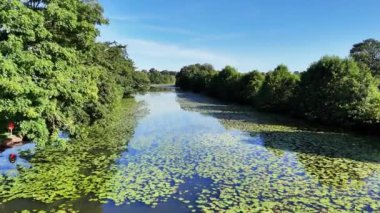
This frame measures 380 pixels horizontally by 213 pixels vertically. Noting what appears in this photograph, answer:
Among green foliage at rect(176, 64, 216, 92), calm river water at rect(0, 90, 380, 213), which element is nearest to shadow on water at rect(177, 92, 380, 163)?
calm river water at rect(0, 90, 380, 213)

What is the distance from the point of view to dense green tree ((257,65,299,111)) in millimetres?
45781

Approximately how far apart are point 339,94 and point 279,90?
1485 cm

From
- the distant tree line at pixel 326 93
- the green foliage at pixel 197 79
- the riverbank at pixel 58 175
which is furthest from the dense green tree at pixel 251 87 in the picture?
the riverbank at pixel 58 175

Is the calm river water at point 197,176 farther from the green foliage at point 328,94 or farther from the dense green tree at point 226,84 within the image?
the dense green tree at point 226,84

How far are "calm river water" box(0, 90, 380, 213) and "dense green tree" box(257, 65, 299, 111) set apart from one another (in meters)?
21.8

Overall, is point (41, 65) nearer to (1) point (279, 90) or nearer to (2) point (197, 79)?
(1) point (279, 90)

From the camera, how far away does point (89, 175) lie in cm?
1467

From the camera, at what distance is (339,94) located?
107 feet

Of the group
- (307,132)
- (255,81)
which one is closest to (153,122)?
(307,132)

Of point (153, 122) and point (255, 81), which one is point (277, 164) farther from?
point (255, 81)

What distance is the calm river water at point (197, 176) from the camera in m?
11.6

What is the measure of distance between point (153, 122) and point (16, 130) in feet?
64.0

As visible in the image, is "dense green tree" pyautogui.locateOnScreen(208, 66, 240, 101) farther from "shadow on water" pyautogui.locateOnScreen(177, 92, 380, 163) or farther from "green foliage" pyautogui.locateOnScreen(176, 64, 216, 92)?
"shadow on water" pyautogui.locateOnScreen(177, 92, 380, 163)

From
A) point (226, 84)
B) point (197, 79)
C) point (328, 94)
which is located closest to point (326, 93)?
point (328, 94)
